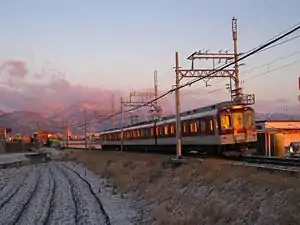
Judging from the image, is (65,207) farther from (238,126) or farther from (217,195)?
(238,126)

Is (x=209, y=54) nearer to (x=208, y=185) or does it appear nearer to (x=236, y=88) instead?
(x=236, y=88)

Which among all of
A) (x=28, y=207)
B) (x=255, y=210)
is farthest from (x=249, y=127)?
(x=255, y=210)

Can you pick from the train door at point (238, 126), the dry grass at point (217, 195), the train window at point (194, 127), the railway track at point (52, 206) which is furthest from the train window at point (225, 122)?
the railway track at point (52, 206)

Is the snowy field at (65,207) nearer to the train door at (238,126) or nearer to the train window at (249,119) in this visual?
the train door at (238,126)

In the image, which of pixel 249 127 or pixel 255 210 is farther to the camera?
pixel 249 127

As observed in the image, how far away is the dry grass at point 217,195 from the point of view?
41.3 ft

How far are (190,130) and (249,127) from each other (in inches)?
207

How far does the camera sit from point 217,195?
16969 mm

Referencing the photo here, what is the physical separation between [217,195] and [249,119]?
1643 cm

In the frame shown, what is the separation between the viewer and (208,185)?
19406mm

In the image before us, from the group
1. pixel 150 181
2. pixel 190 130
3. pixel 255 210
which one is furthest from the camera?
pixel 190 130

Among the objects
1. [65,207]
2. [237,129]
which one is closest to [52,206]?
[65,207]

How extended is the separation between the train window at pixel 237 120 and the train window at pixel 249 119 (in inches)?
16.2

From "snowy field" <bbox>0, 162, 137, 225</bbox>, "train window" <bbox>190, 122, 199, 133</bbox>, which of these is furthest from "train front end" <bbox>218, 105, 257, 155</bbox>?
"snowy field" <bbox>0, 162, 137, 225</bbox>
